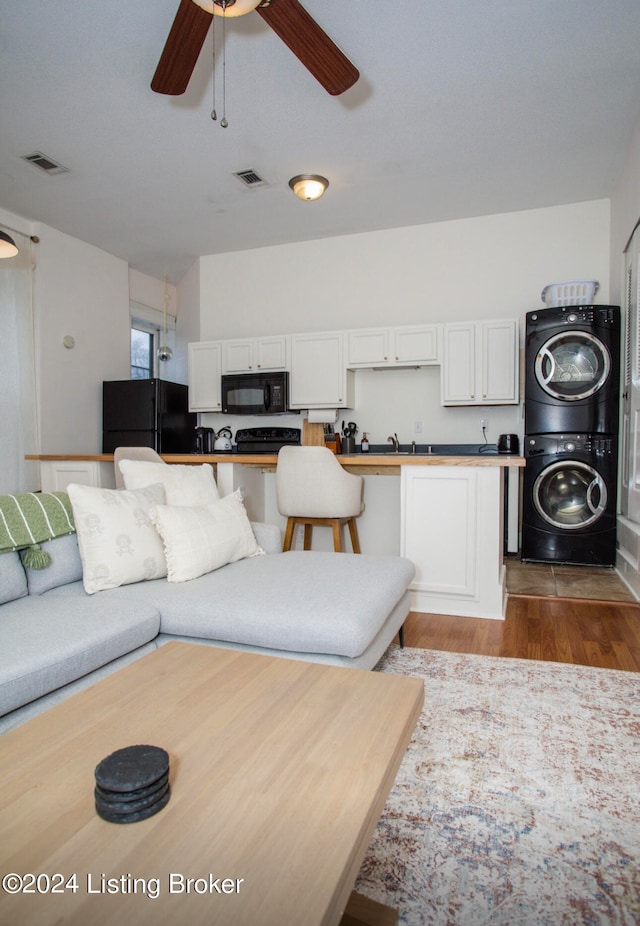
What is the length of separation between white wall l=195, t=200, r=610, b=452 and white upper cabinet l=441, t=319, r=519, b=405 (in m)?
0.30

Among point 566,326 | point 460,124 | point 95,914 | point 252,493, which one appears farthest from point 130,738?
point 566,326

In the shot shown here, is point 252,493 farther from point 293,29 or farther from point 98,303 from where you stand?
point 98,303

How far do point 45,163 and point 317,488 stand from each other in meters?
2.99

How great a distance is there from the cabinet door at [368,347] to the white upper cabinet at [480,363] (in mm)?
527

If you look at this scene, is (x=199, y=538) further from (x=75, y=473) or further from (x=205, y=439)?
(x=205, y=439)

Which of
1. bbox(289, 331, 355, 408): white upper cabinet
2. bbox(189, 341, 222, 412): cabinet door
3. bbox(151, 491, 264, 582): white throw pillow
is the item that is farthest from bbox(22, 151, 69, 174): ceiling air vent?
bbox(151, 491, 264, 582): white throw pillow

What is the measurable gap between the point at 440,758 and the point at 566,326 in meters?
3.48

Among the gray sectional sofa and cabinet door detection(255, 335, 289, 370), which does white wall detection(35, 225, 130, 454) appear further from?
the gray sectional sofa

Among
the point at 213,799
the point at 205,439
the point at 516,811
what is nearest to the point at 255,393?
the point at 205,439

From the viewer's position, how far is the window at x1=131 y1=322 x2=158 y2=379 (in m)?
6.08

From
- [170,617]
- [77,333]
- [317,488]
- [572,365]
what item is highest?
[77,333]

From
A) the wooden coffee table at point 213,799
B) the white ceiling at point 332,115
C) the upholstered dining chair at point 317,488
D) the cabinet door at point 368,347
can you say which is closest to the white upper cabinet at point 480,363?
the cabinet door at point 368,347

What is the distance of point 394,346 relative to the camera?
4828 millimetres

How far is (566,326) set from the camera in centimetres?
409
